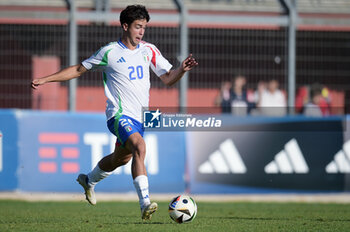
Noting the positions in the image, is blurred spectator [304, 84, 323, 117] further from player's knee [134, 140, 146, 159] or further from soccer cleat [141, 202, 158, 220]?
soccer cleat [141, 202, 158, 220]

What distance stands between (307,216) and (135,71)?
3.30 metres

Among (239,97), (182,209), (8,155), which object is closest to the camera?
(182,209)

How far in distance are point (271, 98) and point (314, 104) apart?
1.09 meters

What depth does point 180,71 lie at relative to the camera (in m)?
8.38

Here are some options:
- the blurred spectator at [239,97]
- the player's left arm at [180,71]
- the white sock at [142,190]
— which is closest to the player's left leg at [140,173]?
the white sock at [142,190]

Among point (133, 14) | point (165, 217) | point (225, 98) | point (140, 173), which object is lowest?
point (165, 217)

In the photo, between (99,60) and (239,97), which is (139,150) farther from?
(239,97)

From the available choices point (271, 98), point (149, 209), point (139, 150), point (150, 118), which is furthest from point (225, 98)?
point (149, 209)

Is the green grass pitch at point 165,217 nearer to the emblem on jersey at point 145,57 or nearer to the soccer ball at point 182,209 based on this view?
the soccer ball at point 182,209

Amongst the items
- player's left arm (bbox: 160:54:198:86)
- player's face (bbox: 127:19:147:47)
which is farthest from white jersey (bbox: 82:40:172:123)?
player's left arm (bbox: 160:54:198:86)

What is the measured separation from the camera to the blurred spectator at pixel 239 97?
1504 cm

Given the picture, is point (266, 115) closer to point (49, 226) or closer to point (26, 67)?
point (26, 67)

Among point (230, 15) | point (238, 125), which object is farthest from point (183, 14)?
point (238, 125)

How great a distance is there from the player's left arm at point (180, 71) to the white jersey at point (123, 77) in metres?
0.33
